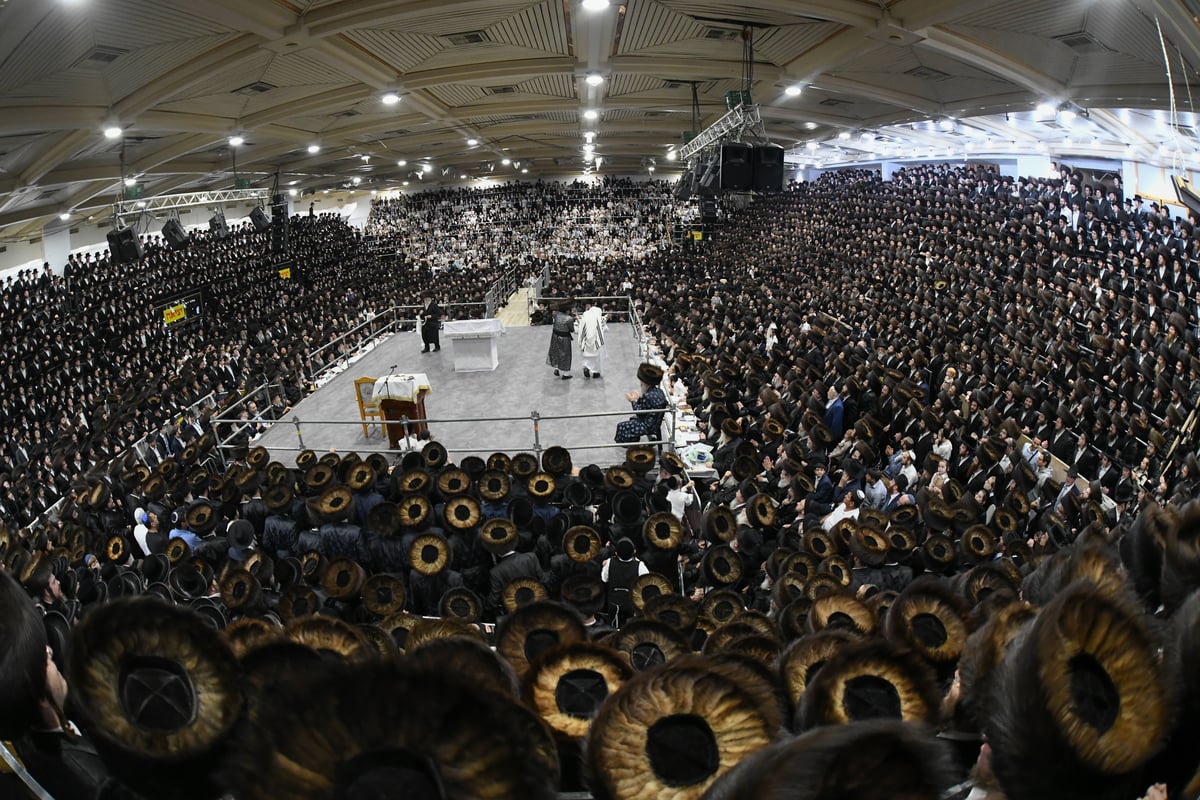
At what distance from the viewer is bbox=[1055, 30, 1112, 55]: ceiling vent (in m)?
10.7

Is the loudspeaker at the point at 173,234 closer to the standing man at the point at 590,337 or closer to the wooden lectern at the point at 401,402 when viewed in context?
the wooden lectern at the point at 401,402

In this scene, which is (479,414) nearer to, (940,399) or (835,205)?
(940,399)

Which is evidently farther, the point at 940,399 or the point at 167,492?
the point at 940,399

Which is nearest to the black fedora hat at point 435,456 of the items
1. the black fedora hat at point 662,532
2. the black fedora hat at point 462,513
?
the black fedora hat at point 462,513

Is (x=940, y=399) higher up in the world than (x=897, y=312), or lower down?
lower down

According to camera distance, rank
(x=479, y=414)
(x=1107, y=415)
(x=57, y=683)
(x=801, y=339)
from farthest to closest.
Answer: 1. (x=801, y=339)
2. (x=479, y=414)
3. (x=1107, y=415)
4. (x=57, y=683)

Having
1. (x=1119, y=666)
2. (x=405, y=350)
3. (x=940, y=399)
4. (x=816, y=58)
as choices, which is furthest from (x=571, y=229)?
(x=1119, y=666)

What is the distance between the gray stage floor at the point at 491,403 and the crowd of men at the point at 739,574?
114 cm

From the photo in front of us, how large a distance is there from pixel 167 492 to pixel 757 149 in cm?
1093

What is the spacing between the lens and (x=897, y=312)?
51.4ft

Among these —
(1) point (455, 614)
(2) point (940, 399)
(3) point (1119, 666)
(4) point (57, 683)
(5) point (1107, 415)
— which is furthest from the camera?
(2) point (940, 399)

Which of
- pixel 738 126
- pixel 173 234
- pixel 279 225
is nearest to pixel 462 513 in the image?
pixel 738 126

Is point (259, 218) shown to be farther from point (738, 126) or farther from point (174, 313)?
point (738, 126)

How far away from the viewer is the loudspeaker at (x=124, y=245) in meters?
16.6
